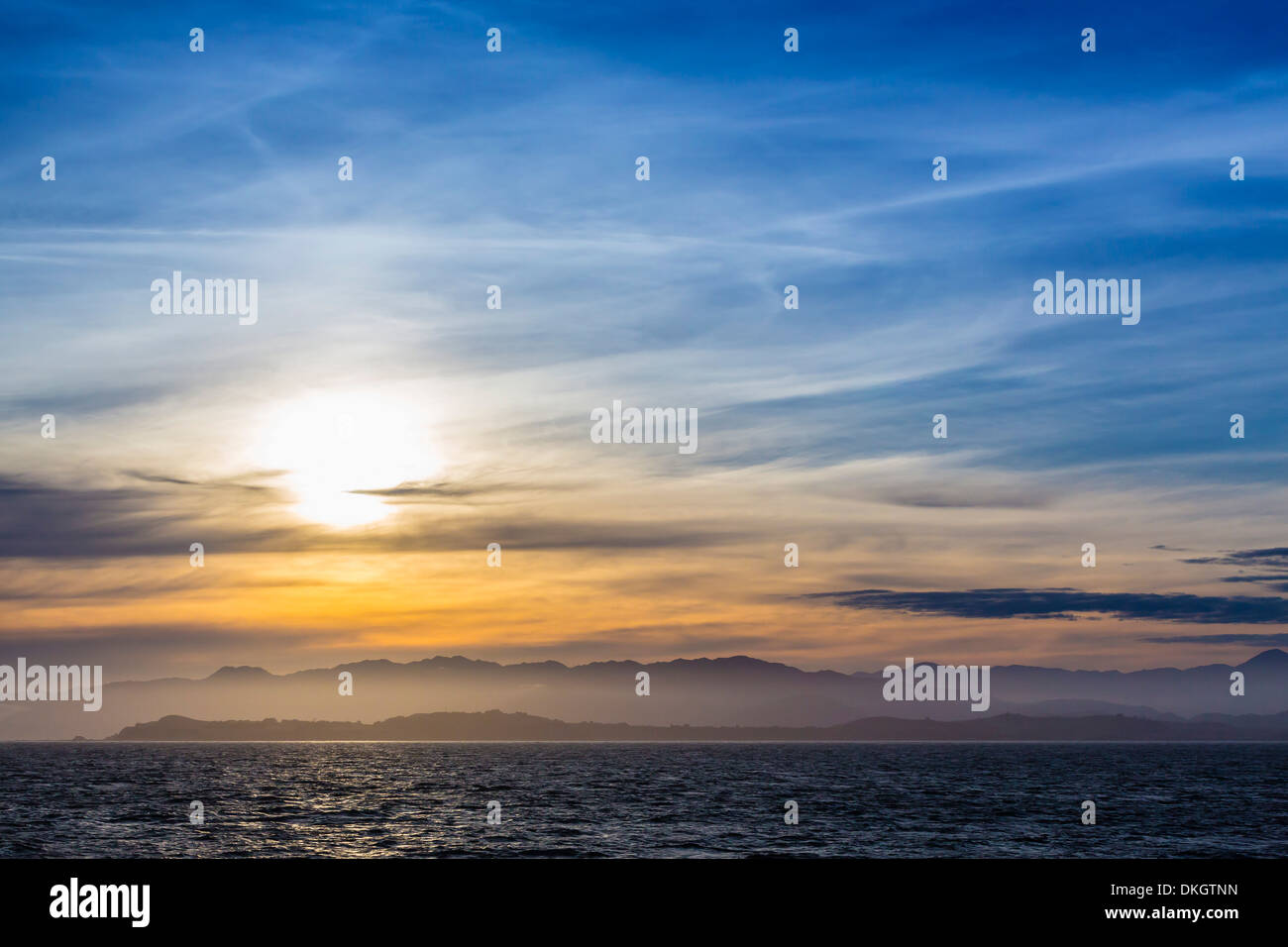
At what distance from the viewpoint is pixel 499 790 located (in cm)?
10806

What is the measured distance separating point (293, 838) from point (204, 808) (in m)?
25.9

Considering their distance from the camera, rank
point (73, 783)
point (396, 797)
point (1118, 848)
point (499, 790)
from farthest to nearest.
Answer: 1. point (73, 783)
2. point (499, 790)
3. point (396, 797)
4. point (1118, 848)
